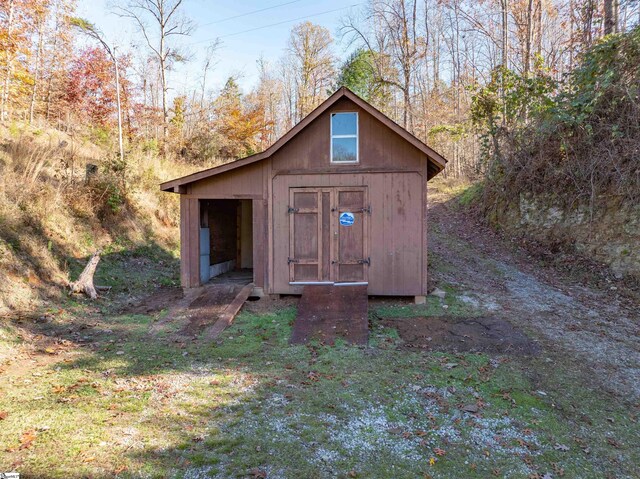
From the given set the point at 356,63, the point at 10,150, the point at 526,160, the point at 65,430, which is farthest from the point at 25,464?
the point at 356,63

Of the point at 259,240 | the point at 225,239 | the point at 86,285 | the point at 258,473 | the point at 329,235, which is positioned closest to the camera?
the point at 258,473

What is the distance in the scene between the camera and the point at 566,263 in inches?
379

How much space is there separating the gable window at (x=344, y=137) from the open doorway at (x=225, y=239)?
11.7 feet

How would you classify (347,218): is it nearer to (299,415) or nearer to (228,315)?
(228,315)

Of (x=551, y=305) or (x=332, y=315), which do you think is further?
(x=551, y=305)

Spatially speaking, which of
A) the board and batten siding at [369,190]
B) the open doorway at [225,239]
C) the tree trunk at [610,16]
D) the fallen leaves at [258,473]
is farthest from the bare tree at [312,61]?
the fallen leaves at [258,473]

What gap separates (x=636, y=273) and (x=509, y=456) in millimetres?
7296

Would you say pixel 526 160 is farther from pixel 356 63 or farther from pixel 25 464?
pixel 356 63

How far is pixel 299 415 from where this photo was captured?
12.2ft

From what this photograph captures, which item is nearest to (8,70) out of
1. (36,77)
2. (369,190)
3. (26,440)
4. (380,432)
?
(36,77)

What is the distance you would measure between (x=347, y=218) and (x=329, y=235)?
0.51 metres

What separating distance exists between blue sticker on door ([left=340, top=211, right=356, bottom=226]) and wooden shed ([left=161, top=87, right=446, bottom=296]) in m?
0.02

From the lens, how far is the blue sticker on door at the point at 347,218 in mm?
7895

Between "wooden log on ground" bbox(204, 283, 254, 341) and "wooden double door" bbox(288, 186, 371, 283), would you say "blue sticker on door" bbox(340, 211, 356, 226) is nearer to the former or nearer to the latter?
"wooden double door" bbox(288, 186, 371, 283)
